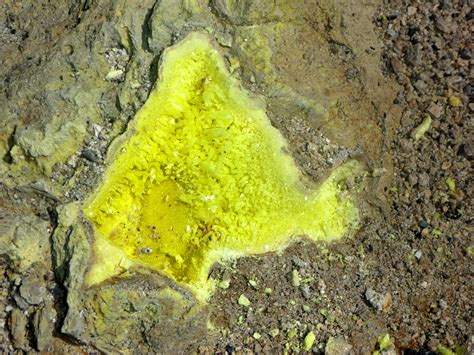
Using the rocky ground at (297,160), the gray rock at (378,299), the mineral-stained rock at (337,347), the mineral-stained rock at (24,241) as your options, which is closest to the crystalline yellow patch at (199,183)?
the rocky ground at (297,160)

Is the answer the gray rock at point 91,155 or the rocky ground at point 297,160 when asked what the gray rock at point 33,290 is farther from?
the gray rock at point 91,155

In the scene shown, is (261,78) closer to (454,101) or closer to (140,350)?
(454,101)

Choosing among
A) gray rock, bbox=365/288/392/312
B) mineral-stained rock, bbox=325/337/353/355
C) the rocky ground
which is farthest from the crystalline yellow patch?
mineral-stained rock, bbox=325/337/353/355

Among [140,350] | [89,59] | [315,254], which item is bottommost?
[140,350]

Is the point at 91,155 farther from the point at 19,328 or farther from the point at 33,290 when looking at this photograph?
the point at 19,328

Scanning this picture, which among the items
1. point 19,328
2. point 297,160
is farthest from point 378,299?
point 19,328

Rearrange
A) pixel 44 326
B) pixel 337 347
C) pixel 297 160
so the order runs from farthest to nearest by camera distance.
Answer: pixel 297 160 < pixel 337 347 < pixel 44 326

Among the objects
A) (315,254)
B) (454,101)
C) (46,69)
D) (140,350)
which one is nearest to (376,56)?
(454,101)
